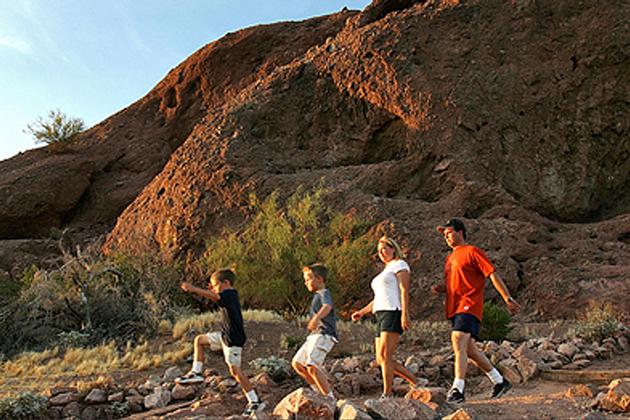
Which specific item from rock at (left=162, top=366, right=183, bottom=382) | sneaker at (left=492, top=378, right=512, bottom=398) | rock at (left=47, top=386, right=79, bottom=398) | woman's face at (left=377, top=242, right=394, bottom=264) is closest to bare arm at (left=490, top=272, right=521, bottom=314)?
sneaker at (left=492, top=378, right=512, bottom=398)

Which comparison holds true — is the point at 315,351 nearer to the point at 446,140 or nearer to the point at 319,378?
the point at 319,378

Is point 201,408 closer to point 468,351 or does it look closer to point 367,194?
point 468,351

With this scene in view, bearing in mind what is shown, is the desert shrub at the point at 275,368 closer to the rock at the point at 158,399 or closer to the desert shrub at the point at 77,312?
the rock at the point at 158,399

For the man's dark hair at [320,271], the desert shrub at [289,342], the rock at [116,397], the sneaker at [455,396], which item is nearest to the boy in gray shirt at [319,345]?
the man's dark hair at [320,271]

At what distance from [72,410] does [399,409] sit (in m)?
4.35

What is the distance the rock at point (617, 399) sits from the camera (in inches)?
198

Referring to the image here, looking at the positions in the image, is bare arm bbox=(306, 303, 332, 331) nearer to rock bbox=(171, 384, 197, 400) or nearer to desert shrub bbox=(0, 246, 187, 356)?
rock bbox=(171, 384, 197, 400)

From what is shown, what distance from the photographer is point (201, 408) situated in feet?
20.9

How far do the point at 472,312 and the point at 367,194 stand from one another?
470 inches

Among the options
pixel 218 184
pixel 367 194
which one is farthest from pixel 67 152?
pixel 367 194

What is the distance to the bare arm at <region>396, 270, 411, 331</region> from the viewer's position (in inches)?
224

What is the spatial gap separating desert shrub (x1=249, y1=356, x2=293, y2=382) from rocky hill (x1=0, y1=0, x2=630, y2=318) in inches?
310

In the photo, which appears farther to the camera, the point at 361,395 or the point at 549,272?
the point at 549,272

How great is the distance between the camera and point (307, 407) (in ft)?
15.7
